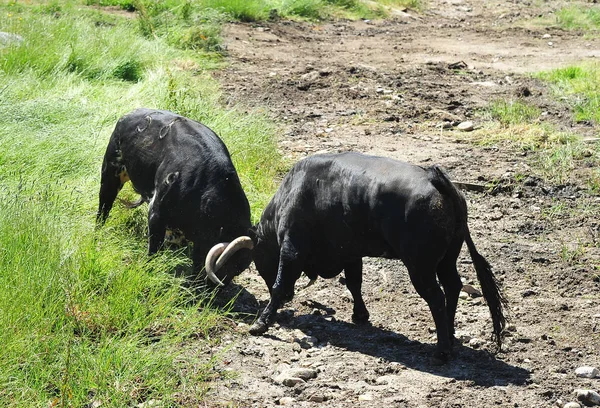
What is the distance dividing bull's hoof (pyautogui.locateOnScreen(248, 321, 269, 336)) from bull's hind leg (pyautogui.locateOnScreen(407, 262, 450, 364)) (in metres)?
1.21

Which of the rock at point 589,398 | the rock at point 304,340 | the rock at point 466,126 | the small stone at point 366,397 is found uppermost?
the rock at point 589,398

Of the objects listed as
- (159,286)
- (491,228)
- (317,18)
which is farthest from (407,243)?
(317,18)

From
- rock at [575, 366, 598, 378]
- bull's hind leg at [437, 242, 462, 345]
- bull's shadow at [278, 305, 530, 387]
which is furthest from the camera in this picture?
bull's hind leg at [437, 242, 462, 345]

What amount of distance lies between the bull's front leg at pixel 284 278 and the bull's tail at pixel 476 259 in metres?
1.27

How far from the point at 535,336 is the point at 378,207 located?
1379 mm

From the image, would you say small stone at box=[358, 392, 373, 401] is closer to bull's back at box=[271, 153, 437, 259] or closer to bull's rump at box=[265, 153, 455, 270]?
bull's rump at box=[265, 153, 455, 270]

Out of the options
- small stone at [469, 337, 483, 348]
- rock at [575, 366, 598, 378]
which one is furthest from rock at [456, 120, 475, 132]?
rock at [575, 366, 598, 378]

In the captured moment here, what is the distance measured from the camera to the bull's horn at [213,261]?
6531mm

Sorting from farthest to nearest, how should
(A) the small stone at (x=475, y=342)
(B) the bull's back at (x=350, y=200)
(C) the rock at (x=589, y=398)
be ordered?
(A) the small stone at (x=475, y=342) → (B) the bull's back at (x=350, y=200) → (C) the rock at (x=589, y=398)

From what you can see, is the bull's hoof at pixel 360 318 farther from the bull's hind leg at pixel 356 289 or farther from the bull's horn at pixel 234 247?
the bull's horn at pixel 234 247

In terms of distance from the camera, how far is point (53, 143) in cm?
868

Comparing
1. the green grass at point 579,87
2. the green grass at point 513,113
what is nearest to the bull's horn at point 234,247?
the green grass at point 513,113

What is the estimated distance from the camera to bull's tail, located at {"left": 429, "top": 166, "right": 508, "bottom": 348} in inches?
232

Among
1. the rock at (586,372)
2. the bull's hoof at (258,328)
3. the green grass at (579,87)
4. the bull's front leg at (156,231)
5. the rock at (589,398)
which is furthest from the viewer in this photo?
the green grass at (579,87)
